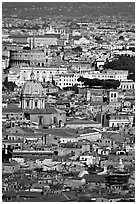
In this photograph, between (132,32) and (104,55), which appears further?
(132,32)

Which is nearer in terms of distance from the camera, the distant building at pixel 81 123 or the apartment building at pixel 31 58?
the distant building at pixel 81 123

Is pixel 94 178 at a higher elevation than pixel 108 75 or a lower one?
lower

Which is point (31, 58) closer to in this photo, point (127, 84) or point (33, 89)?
point (127, 84)

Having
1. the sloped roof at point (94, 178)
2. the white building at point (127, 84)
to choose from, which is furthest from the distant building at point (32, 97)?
the sloped roof at point (94, 178)

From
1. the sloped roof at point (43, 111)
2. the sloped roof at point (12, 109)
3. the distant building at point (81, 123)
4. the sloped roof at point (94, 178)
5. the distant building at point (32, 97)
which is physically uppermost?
the distant building at point (32, 97)

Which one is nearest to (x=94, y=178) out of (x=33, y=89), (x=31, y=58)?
(x=33, y=89)

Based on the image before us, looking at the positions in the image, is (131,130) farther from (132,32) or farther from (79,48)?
(132,32)

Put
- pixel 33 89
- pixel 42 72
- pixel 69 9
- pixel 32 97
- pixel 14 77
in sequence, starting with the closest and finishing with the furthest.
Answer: pixel 32 97 → pixel 33 89 → pixel 14 77 → pixel 42 72 → pixel 69 9

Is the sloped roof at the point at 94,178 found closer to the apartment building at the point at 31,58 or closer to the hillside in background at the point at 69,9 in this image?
the apartment building at the point at 31,58

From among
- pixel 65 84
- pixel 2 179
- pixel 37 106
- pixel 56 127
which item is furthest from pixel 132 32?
pixel 2 179
